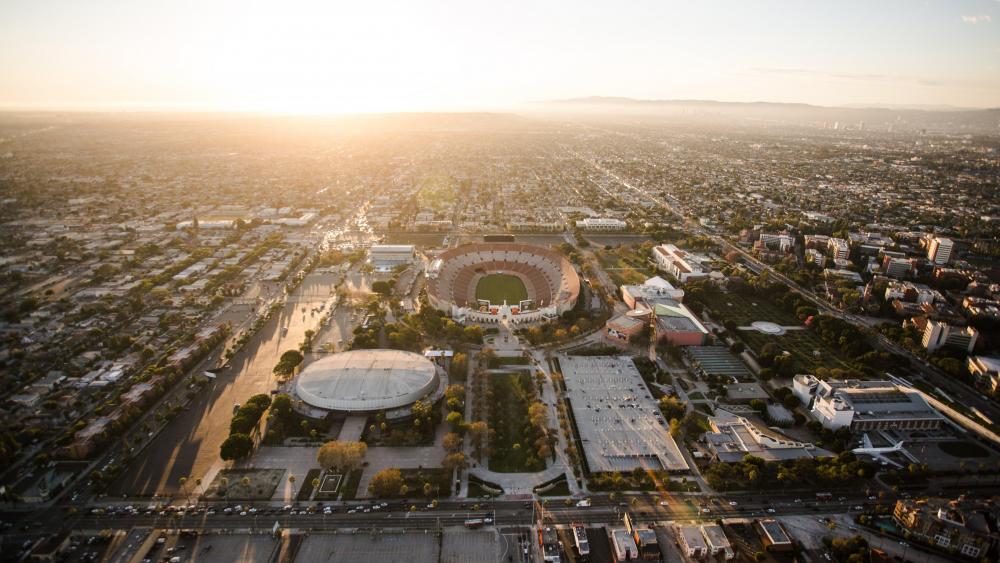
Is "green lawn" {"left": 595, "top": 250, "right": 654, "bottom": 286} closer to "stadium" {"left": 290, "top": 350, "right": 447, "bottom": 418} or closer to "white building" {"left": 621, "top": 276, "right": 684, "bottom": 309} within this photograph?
"white building" {"left": 621, "top": 276, "right": 684, "bottom": 309}

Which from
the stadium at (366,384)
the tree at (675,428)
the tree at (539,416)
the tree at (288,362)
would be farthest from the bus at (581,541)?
the tree at (288,362)

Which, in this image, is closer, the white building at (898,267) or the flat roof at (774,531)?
the flat roof at (774,531)

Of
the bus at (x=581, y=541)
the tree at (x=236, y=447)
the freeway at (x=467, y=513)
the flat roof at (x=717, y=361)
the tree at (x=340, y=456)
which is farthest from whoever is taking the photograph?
the flat roof at (x=717, y=361)

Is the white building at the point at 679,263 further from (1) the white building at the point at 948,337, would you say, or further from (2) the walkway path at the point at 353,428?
(2) the walkway path at the point at 353,428

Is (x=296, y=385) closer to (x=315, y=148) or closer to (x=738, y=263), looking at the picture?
(x=738, y=263)

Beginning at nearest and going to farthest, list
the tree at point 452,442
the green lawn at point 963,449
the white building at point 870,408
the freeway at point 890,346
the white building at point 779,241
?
the tree at point 452,442 → the green lawn at point 963,449 → the white building at point 870,408 → the freeway at point 890,346 → the white building at point 779,241

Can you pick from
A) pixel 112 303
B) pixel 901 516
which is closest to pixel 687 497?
pixel 901 516

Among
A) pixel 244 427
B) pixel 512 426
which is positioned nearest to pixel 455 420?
pixel 512 426
